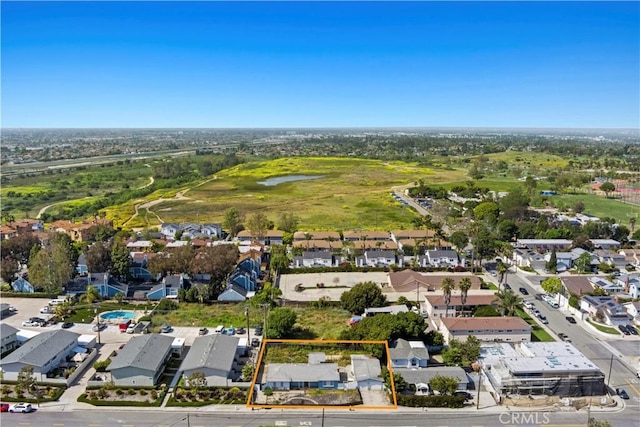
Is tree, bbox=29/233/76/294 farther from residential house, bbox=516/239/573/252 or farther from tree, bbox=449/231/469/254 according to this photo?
residential house, bbox=516/239/573/252

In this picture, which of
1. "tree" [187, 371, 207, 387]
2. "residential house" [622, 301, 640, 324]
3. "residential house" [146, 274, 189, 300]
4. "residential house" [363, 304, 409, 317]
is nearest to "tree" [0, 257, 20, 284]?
"residential house" [146, 274, 189, 300]

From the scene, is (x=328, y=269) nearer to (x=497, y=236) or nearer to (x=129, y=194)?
(x=497, y=236)

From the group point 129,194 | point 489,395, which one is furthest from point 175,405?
point 129,194

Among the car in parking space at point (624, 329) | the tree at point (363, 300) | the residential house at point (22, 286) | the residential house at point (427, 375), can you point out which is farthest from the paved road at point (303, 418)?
the residential house at point (22, 286)

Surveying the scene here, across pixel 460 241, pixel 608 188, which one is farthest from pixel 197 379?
pixel 608 188

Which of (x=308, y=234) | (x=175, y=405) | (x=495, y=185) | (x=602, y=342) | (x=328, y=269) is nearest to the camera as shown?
(x=175, y=405)

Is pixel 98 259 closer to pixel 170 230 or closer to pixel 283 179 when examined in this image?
pixel 170 230
